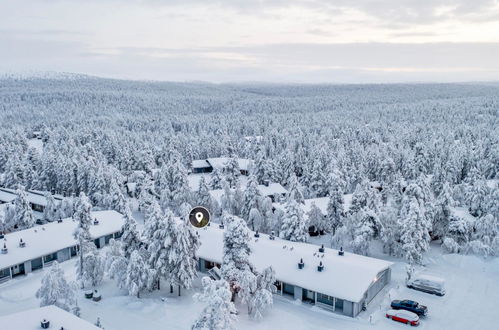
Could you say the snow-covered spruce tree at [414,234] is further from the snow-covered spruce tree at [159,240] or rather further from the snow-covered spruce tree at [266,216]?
the snow-covered spruce tree at [159,240]

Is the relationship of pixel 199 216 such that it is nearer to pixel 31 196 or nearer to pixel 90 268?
pixel 90 268

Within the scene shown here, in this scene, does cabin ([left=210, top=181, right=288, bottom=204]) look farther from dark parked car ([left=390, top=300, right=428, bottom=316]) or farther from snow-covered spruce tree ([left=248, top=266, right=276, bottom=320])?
dark parked car ([left=390, top=300, right=428, bottom=316])

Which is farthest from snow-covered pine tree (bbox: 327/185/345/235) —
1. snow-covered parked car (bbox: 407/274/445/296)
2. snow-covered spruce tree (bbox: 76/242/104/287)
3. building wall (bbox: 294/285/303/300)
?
snow-covered spruce tree (bbox: 76/242/104/287)

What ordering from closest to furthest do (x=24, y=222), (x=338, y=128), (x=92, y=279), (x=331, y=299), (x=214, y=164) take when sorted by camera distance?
(x=331, y=299), (x=92, y=279), (x=24, y=222), (x=214, y=164), (x=338, y=128)

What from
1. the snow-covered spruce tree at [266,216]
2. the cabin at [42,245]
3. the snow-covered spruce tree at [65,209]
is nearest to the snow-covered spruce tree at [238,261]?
the snow-covered spruce tree at [266,216]

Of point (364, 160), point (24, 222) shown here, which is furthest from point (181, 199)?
point (364, 160)

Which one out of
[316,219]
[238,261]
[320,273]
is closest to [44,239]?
[238,261]

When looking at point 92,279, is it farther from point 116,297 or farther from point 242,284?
point 242,284
